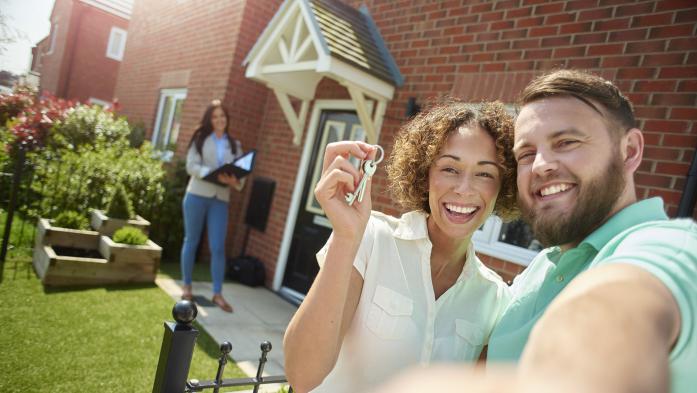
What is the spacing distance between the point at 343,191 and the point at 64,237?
5089mm

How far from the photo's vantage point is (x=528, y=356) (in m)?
0.42

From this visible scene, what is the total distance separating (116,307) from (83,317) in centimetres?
38

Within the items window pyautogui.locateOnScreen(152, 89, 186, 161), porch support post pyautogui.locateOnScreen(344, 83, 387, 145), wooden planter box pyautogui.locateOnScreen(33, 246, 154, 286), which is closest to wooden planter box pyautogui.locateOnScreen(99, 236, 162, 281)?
wooden planter box pyautogui.locateOnScreen(33, 246, 154, 286)

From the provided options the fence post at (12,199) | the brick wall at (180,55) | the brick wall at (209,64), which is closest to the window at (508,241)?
the brick wall at (209,64)

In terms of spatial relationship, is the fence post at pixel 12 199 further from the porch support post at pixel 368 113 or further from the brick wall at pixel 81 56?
the brick wall at pixel 81 56

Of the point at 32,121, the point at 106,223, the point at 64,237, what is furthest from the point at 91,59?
the point at 64,237

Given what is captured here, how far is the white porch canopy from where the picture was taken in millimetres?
4328

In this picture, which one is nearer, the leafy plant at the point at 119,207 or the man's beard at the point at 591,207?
the man's beard at the point at 591,207

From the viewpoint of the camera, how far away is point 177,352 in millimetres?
1607

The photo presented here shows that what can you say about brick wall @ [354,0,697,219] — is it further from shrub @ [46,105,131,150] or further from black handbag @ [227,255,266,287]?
shrub @ [46,105,131,150]

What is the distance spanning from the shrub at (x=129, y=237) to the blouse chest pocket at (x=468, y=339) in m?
4.69

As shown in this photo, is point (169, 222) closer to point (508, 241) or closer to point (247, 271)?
point (247, 271)

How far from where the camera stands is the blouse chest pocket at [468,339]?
137 cm

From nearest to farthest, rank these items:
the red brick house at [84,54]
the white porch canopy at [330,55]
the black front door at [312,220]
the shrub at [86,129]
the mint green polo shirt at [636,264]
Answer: the mint green polo shirt at [636,264] → the white porch canopy at [330,55] → the black front door at [312,220] → the shrub at [86,129] → the red brick house at [84,54]
